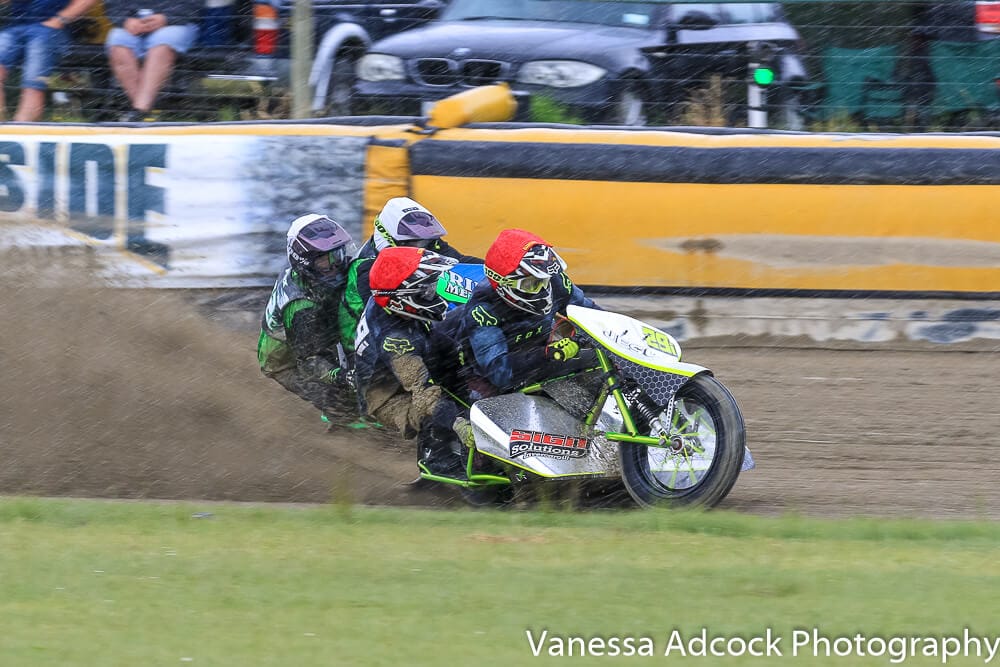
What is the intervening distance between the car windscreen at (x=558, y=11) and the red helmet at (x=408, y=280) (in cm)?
422

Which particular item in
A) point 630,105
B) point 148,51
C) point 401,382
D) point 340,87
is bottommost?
point 401,382

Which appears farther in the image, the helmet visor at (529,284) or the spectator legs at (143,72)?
the spectator legs at (143,72)

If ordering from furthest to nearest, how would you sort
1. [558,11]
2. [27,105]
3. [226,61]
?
1. [558,11]
2. [226,61]
3. [27,105]

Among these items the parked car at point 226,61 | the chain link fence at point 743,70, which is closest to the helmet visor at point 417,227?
the chain link fence at point 743,70

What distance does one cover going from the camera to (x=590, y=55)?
1034cm

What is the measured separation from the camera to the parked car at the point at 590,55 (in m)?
10.2

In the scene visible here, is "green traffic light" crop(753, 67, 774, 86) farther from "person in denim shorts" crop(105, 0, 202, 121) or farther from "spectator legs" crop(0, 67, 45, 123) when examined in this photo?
"spectator legs" crop(0, 67, 45, 123)

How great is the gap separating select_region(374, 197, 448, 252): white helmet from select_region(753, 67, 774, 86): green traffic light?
354 cm

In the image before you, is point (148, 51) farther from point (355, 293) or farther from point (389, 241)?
point (355, 293)

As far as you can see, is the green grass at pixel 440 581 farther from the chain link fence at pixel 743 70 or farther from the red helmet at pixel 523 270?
the chain link fence at pixel 743 70

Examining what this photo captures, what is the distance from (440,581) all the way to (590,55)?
6329 mm

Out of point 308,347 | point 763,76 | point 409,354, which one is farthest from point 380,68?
point 409,354

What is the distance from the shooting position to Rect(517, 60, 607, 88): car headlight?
10328 mm

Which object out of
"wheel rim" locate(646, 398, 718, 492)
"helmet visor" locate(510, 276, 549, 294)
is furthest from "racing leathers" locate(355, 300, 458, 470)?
"wheel rim" locate(646, 398, 718, 492)
